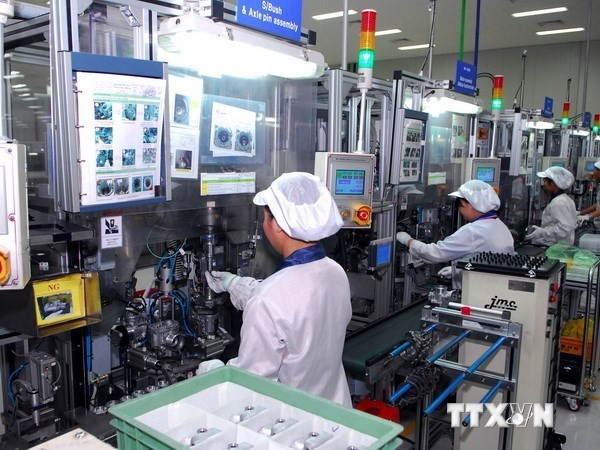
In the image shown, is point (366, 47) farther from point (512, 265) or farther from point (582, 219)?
point (582, 219)

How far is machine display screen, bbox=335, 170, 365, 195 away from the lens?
276 centimetres

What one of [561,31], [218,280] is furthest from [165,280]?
[561,31]

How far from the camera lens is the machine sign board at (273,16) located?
1.97 m

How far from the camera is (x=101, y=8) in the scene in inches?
74.0

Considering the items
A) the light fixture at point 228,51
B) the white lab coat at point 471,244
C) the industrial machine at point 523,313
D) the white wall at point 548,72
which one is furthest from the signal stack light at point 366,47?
the white wall at point 548,72

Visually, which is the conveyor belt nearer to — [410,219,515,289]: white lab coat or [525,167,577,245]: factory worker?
[410,219,515,289]: white lab coat

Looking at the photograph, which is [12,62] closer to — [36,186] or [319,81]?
[36,186]

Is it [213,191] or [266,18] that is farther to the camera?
[213,191]

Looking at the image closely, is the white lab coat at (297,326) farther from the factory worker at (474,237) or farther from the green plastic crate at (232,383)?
the factory worker at (474,237)

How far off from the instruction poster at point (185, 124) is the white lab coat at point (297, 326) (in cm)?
70

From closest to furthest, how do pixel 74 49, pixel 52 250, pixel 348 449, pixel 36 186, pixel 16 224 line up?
1. pixel 348 449
2. pixel 16 224
3. pixel 74 49
4. pixel 52 250
5. pixel 36 186

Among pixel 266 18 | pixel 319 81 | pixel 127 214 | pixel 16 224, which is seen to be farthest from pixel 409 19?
pixel 16 224

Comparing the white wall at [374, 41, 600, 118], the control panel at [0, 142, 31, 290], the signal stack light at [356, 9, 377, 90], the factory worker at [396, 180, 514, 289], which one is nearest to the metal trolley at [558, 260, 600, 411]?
the factory worker at [396, 180, 514, 289]

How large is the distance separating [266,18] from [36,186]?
1127 mm
